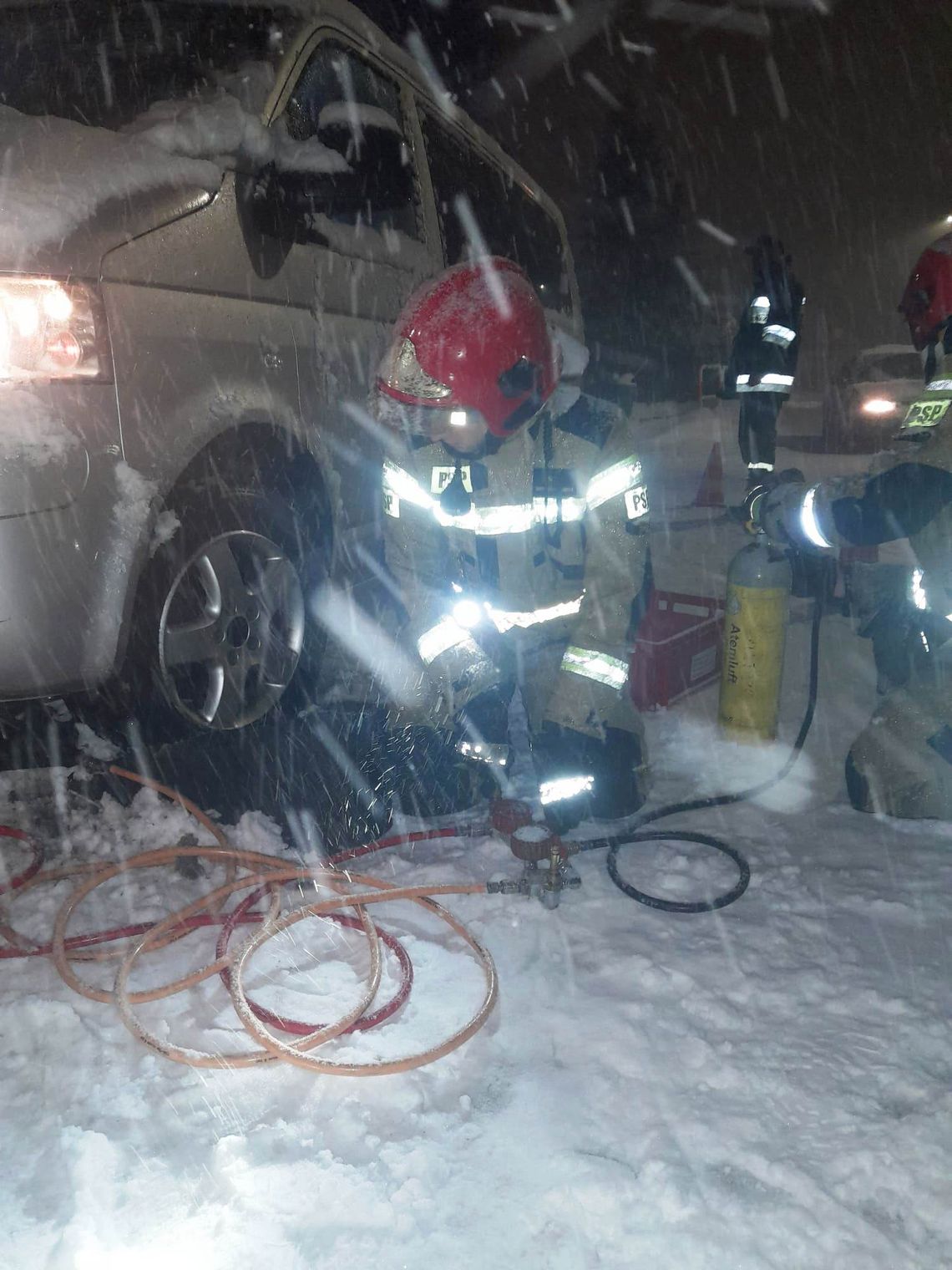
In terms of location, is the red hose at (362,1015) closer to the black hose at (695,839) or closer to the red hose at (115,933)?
the red hose at (115,933)

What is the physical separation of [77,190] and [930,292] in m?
2.33

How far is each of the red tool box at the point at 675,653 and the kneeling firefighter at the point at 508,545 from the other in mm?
529

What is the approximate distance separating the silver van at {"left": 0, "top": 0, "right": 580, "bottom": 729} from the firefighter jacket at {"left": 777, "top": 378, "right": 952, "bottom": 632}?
1.61 m

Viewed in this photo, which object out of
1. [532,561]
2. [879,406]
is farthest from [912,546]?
[879,406]

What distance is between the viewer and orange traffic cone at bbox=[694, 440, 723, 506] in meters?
7.64

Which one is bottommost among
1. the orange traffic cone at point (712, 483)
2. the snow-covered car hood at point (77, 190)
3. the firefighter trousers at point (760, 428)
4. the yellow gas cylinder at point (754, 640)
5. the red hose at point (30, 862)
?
the red hose at point (30, 862)

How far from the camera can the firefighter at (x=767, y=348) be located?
4.86 metres

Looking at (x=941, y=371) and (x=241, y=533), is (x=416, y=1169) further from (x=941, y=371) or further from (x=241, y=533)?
(x=941, y=371)

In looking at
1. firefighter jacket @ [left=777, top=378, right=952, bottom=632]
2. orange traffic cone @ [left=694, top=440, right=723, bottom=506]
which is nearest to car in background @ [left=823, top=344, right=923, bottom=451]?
orange traffic cone @ [left=694, top=440, right=723, bottom=506]

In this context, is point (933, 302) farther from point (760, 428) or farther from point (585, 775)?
point (760, 428)

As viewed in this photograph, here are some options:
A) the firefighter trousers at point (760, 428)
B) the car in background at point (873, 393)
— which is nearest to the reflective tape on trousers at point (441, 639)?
the firefighter trousers at point (760, 428)

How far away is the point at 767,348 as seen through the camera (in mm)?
4902

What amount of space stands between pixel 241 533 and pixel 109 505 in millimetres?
533

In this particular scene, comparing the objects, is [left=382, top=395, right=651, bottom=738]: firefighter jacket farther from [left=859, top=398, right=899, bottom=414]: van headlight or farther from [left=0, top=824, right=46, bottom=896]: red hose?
[left=859, top=398, right=899, bottom=414]: van headlight
